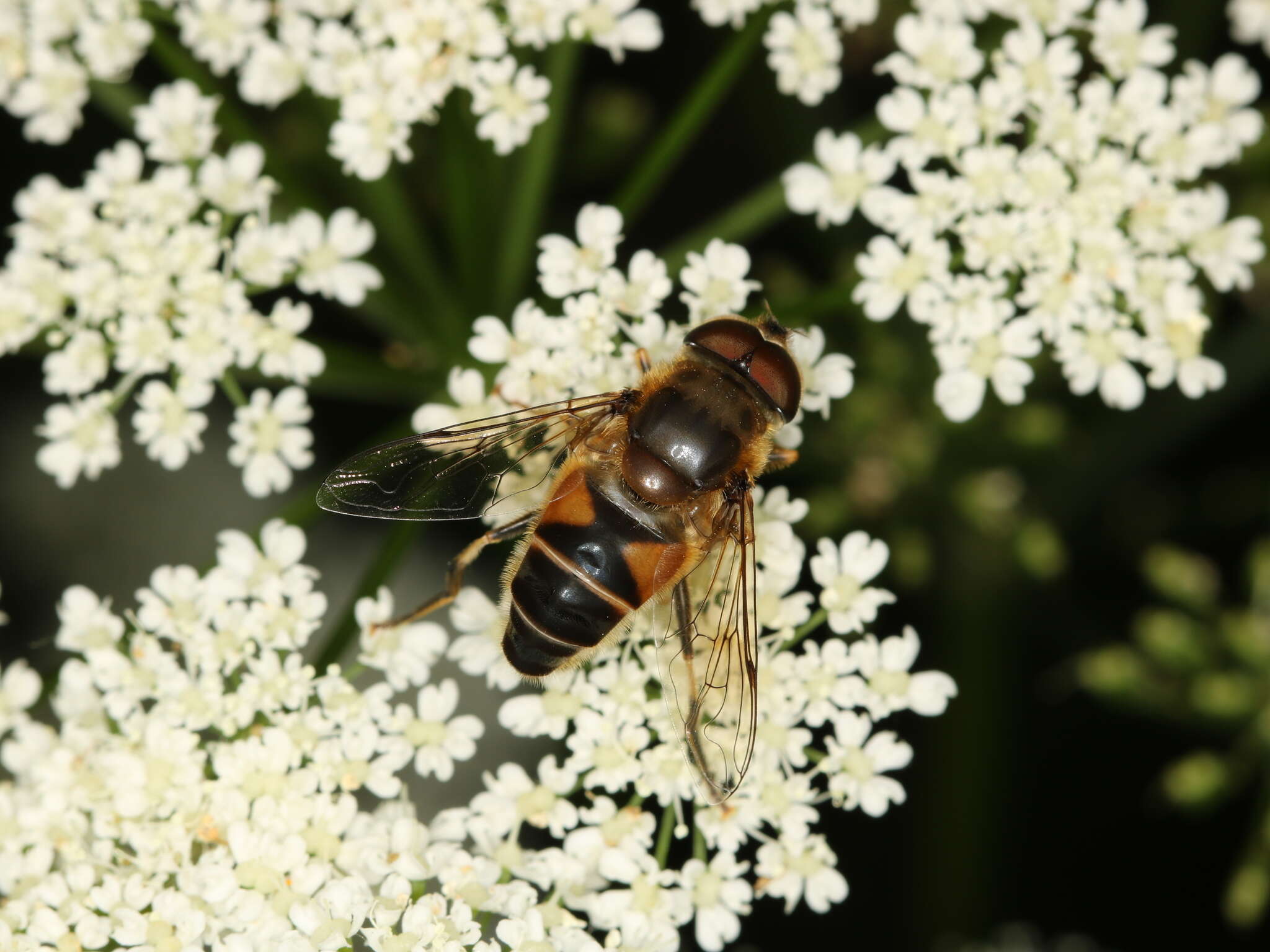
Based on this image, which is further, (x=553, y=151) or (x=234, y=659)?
(x=553, y=151)

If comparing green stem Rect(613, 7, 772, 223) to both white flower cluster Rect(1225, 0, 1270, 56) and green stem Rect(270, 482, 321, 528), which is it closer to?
green stem Rect(270, 482, 321, 528)

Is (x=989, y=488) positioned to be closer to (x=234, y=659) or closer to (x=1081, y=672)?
(x=1081, y=672)

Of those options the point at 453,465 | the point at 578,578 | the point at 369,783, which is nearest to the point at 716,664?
the point at 578,578

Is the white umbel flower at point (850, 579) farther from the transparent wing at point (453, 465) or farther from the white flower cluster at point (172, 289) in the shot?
the white flower cluster at point (172, 289)

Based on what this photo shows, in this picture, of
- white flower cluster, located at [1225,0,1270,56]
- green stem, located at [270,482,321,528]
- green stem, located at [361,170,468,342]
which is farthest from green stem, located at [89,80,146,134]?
white flower cluster, located at [1225,0,1270,56]

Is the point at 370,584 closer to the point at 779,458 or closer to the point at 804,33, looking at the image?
the point at 779,458

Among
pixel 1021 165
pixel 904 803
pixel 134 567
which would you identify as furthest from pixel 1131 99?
pixel 134 567
